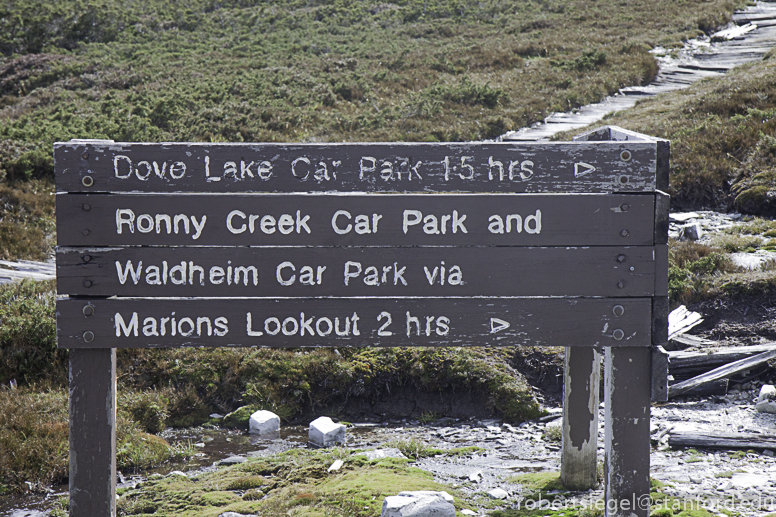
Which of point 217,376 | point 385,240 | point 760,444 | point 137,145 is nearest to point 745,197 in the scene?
point 760,444

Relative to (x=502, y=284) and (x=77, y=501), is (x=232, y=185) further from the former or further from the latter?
(x=77, y=501)

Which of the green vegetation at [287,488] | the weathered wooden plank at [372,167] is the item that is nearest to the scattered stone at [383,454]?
the green vegetation at [287,488]

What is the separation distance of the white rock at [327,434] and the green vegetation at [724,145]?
8.63m

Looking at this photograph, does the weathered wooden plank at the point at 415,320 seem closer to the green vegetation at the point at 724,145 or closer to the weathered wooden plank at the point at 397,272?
the weathered wooden plank at the point at 397,272

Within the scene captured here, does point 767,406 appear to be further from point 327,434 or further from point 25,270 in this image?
point 25,270

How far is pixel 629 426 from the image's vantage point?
10.1ft

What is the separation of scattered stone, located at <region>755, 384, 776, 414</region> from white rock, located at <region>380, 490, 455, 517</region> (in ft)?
12.2

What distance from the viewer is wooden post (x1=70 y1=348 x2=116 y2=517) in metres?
3.02

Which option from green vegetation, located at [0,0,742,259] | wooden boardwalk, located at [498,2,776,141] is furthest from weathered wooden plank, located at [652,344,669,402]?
wooden boardwalk, located at [498,2,776,141]

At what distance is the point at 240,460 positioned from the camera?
5246 millimetres

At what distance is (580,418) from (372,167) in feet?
8.87

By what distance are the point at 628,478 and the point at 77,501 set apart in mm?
2768

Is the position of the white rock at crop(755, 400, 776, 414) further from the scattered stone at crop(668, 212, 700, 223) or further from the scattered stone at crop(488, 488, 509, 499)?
the scattered stone at crop(668, 212, 700, 223)

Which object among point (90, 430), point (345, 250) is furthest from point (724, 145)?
point (90, 430)
